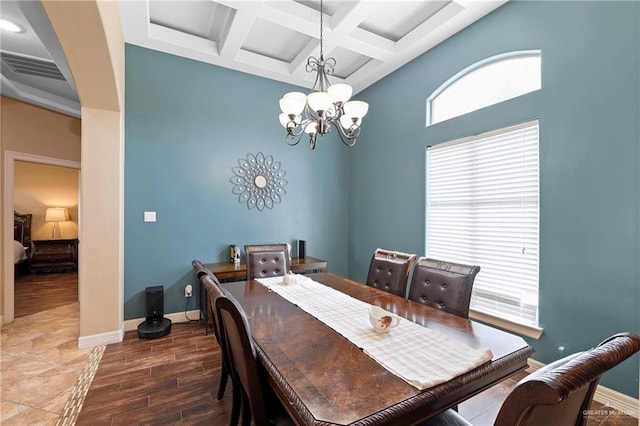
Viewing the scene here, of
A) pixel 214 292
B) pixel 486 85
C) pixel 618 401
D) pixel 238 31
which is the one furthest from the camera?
pixel 238 31

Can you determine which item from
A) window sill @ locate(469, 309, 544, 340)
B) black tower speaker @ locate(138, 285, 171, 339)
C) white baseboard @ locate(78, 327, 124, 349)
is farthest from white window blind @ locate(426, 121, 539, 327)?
white baseboard @ locate(78, 327, 124, 349)

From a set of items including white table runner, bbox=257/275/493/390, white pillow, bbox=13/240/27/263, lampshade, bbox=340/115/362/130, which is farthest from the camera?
white pillow, bbox=13/240/27/263

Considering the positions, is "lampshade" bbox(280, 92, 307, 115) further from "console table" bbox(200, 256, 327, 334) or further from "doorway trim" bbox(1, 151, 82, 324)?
"doorway trim" bbox(1, 151, 82, 324)

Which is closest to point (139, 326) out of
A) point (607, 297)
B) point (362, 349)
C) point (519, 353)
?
point (362, 349)

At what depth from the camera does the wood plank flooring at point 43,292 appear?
3916 millimetres

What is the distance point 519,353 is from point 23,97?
5.66 m

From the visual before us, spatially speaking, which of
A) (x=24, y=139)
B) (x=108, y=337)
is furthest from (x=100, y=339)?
(x=24, y=139)

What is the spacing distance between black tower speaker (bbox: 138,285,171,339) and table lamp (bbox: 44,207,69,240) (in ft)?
17.5

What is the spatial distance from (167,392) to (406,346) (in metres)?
1.90

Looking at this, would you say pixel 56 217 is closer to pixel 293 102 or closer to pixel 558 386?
pixel 293 102

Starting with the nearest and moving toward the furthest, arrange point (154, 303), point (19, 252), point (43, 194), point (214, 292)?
1. point (214, 292)
2. point (154, 303)
3. point (19, 252)
4. point (43, 194)

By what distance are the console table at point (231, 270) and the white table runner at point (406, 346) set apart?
1.56 metres

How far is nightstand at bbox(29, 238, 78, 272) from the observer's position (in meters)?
5.80

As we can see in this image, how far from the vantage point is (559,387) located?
22.9 inches
